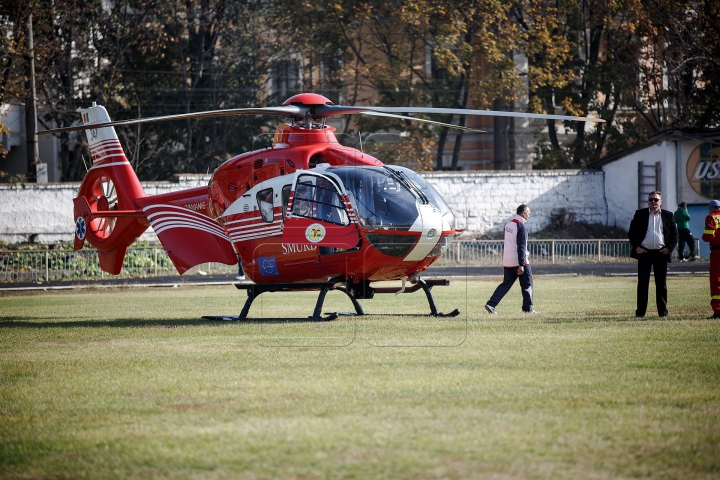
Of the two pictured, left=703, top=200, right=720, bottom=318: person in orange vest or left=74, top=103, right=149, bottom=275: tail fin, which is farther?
left=74, top=103, right=149, bottom=275: tail fin

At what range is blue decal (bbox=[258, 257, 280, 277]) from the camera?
1602cm

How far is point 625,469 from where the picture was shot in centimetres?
600

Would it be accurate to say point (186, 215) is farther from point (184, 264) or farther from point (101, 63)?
point (101, 63)

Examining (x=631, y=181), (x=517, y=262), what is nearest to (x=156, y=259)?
(x=517, y=262)

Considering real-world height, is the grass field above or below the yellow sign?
below

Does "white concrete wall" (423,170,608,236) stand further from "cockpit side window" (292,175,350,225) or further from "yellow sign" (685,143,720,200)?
"cockpit side window" (292,175,350,225)

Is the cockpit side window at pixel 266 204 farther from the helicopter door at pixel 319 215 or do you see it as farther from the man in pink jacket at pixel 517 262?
the man in pink jacket at pixel 517 262

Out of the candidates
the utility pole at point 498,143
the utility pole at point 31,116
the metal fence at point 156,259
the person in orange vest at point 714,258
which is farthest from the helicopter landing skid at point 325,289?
the utility pole at point 498,143

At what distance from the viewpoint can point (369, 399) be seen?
831cm

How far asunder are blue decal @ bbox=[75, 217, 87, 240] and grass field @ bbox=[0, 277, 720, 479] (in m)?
3.76

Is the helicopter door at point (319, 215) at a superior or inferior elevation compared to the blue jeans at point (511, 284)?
superior

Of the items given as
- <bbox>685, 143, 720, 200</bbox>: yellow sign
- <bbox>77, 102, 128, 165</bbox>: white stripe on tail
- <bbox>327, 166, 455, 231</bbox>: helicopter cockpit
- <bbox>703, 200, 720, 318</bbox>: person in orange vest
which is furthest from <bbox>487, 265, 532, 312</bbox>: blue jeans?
<bbox>685, 143, 720, 200</bbox>: yellow sign

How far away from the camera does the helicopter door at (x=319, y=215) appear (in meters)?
14.6

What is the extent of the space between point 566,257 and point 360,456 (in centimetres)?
2671
